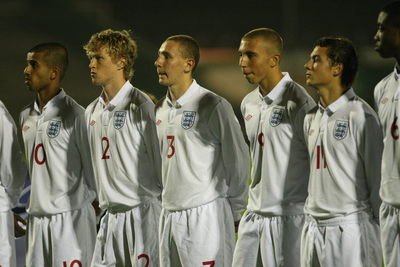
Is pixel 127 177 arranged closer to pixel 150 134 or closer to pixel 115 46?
pixel 150 134

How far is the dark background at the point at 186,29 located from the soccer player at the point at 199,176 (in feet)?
7.31

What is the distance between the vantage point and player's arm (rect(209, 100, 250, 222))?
3.67 meters

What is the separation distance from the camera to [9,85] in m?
6.32

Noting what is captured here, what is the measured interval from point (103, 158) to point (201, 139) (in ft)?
2.01

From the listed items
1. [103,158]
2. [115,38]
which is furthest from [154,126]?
[115,38]

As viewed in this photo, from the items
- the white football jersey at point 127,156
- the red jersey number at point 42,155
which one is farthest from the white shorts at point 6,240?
the white football jersey at point 127,156

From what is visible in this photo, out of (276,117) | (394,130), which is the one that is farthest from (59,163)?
(394,130)

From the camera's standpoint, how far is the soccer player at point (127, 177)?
154 inches

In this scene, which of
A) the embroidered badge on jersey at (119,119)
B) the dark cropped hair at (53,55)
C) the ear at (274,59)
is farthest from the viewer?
the dark cropped hair at (53,55)

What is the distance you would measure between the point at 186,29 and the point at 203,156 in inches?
104

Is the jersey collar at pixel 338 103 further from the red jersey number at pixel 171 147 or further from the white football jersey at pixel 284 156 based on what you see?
the red jersey number at pixel 171 147

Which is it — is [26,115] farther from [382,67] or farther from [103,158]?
[382,67]

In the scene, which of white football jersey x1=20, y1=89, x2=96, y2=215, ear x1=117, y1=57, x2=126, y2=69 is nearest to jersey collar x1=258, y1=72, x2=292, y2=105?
ear x1=117, y1=57, x2=126, y2=69

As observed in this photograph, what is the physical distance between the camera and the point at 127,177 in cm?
390
